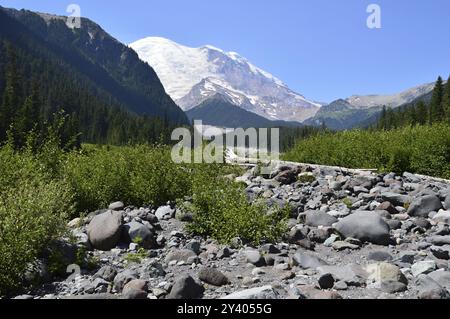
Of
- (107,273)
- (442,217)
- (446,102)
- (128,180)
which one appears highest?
(446,102)

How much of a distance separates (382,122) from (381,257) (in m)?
131

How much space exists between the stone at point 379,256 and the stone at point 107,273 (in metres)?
4.52

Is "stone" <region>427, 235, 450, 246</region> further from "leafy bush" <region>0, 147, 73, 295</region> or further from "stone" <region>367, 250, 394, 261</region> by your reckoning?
"leafy bush" <region>0, 147, 73, 295</region>

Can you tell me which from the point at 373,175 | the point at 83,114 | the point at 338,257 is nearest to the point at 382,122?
the point at 83,114

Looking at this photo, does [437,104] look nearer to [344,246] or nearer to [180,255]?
[344,246]

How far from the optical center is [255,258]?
7.54 m

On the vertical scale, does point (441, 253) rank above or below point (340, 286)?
above

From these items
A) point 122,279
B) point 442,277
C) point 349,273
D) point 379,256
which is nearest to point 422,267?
point 442,277

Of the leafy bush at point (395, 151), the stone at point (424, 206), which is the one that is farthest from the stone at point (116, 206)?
the leafy bush at point (395, 151)

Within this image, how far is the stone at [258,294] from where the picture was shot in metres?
5.62

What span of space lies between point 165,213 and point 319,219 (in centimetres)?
395

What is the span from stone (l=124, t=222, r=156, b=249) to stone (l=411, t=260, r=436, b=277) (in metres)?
5.06

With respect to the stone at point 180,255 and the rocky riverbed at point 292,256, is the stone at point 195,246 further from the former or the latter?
the stone at point 180,255
